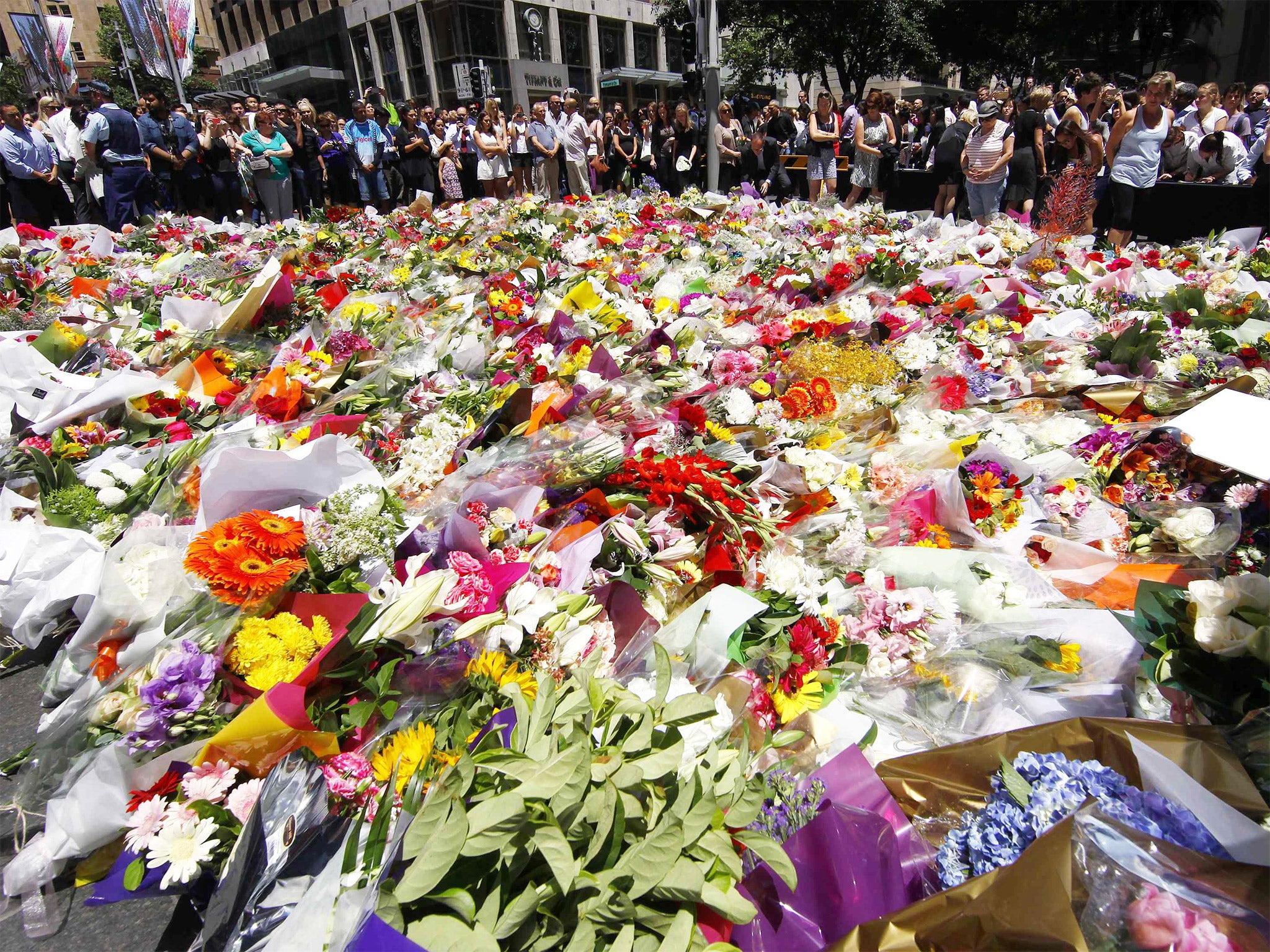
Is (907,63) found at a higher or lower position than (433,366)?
higher

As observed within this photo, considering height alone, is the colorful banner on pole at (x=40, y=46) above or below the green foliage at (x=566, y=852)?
above

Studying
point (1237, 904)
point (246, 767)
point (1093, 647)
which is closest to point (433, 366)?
point (246, 767)

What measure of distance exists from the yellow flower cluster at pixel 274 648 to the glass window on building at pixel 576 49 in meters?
35.4

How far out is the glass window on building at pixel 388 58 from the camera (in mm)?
32344

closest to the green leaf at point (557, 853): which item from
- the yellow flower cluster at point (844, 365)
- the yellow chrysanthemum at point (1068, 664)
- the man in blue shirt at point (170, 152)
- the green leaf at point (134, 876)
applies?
the green leaf at point (134, 876)

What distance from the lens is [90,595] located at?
66.2 inches

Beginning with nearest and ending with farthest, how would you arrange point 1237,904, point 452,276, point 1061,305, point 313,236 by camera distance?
1. point 1237,904
2. point 1061,305
3. point 452,276
4. point 313,236

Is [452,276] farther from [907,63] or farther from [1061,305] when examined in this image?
[907,63]

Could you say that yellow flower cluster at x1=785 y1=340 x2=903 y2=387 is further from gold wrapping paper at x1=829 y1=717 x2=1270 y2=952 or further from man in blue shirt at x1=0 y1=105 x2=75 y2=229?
man in blue shirt at x1=0 y1=105 x2=75 y2=229

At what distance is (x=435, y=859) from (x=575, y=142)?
1114 centimetres

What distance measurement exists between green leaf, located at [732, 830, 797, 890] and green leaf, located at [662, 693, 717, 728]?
18 cm

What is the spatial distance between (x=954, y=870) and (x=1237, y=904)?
1.04ft

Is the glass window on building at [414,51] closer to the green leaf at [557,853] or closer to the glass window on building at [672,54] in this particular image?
the glass window on building at [672,54]

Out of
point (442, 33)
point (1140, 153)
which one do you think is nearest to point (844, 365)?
point (1140, 153)
